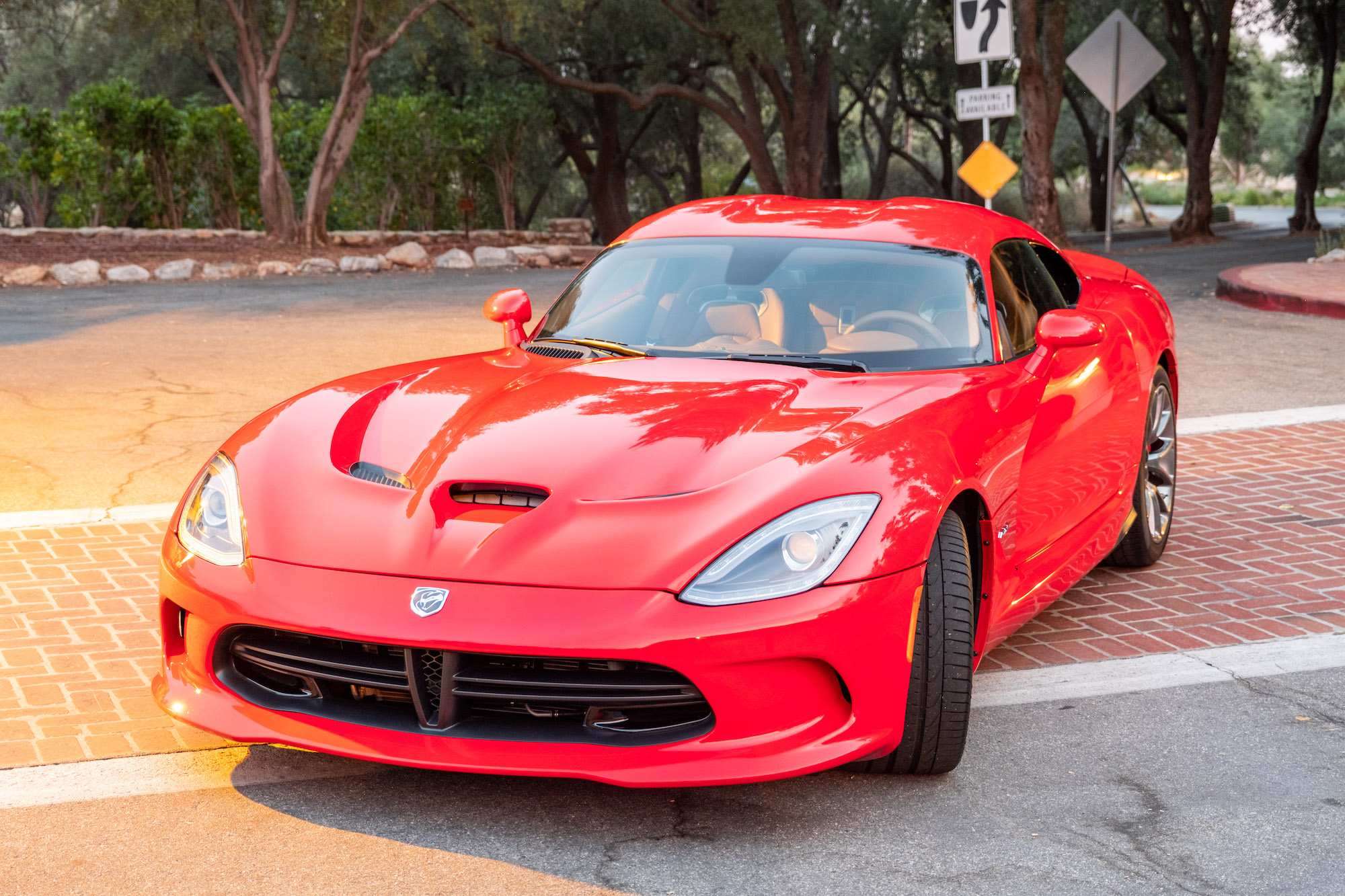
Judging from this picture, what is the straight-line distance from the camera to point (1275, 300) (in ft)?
49.9

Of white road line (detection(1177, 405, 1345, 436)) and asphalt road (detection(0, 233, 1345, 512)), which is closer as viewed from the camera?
asphalt road (detection(0, 233, 1345, 512))

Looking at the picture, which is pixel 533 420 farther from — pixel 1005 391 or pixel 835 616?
pixel 1005 391

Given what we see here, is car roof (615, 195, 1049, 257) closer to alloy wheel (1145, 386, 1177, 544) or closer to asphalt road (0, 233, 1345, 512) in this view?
alloy wheel (1145, 386, 1177, 544)

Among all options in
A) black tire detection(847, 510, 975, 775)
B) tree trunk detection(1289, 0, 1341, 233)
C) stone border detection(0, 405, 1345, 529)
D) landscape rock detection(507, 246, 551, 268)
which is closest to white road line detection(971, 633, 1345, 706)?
black tire detection(847, 510, 975, 775)

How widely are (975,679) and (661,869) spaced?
1648 mm

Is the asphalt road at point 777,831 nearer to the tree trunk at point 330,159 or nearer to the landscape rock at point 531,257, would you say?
the landscape rock at point 531,257

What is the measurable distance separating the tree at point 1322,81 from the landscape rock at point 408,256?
2059cm

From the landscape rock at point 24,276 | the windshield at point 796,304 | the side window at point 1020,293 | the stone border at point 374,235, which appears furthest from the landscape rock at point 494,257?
the windshield at point 796,304

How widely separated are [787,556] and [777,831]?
684 millimetres

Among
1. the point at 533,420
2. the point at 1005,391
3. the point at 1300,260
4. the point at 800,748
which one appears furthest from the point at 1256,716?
the point at 1300,260

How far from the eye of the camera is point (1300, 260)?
73.5ft

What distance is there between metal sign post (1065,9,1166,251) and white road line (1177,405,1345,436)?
13701mm

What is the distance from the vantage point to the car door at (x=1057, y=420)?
4371mm

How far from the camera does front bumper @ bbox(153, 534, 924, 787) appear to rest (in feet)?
10.3
